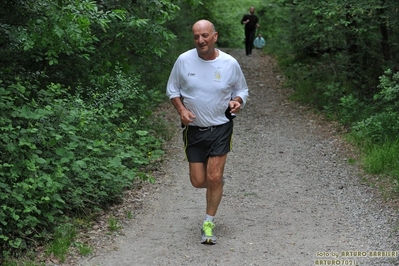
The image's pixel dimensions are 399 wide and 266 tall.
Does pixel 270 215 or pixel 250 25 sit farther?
pixel 250 25

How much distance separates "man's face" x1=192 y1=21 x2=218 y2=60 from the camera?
6070 mm

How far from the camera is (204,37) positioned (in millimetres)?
6074

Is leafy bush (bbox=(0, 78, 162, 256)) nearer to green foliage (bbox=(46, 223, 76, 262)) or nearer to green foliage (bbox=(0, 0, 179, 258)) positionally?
green foliage (bbox=(0, 0, 179, 258))

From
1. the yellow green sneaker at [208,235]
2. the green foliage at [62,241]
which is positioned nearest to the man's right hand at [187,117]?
the yellow green sneaker at [208,235]

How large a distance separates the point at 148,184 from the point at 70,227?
2.40m

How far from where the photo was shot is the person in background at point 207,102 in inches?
242

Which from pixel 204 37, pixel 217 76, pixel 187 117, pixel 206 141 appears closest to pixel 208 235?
pixel 206 141

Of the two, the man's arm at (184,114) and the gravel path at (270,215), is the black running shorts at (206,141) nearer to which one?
the man's arm at (184,114)

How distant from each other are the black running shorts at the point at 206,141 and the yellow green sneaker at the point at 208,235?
0.64 metres

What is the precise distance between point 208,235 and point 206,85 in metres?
1.49

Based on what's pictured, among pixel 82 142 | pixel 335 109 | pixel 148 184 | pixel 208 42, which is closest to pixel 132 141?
pixel 148 184

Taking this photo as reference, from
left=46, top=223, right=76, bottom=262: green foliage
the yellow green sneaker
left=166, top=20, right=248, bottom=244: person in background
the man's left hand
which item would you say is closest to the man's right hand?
left=166, top=20, right=248, bottom=244: person in background

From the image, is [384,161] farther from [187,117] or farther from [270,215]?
[187,117]

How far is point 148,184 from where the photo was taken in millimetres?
8961
